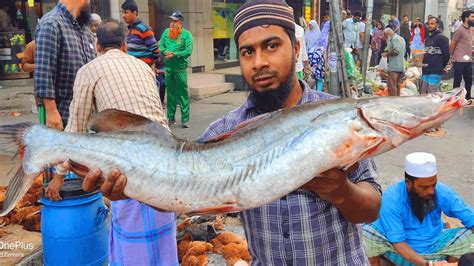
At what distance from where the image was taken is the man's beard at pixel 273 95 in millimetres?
1921

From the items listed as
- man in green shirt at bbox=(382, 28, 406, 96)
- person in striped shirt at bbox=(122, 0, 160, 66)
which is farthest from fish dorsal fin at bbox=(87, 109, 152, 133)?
man in green shirt at bbox=(382, 28, 406, 96)

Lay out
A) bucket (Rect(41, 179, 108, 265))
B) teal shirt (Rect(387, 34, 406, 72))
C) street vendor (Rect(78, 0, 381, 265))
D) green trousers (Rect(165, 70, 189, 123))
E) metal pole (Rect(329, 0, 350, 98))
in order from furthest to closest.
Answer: teal shirt (Rect(387, 34, 406, 72))
green trousers (Rect(165, 70, 189, 123))
metal pole (Rect(329, 0, 350, 98))
bucket (Rect(41, 179, 108, 265))
street vendor (Rect(78, 0, 381, 265))

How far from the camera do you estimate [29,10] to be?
12625 mm

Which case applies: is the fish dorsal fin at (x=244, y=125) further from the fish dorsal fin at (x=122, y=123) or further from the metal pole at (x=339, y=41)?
the metal pole at (x=339, y=41)

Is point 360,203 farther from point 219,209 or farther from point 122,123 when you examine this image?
point 122,123

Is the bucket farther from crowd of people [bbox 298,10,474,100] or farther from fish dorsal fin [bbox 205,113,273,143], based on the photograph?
crowd of people [bbox 298,10,474,100]

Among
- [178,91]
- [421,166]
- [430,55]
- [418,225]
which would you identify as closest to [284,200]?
[421,166]

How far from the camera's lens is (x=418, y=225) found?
4.07 m

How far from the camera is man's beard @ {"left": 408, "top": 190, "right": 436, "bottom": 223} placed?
4.05 m

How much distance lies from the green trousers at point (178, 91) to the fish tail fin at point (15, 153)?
663 centimetres

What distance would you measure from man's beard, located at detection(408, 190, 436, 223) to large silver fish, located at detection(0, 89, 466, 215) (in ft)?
8.72

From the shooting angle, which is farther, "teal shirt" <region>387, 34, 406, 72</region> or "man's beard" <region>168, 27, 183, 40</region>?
"teal shirt" <region>387, 34, 406, 72</region>

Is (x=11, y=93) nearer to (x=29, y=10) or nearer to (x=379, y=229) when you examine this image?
(x=29, y=10)

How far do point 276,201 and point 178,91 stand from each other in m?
6.99
